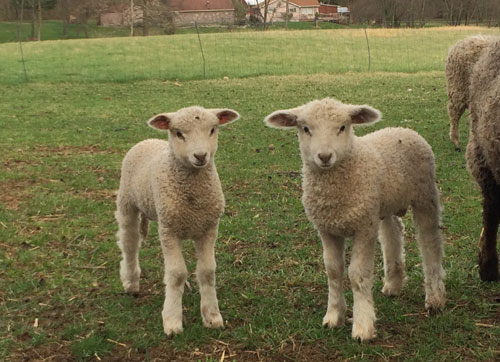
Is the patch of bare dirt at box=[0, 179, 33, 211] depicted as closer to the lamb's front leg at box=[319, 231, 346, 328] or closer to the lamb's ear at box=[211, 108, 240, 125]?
the lamb's ear at box=[211, 108, 240, 125]

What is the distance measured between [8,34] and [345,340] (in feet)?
184

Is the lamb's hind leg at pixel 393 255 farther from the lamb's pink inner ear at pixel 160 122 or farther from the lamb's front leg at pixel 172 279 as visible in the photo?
the lamb's pink inner ear at pixel 160 122

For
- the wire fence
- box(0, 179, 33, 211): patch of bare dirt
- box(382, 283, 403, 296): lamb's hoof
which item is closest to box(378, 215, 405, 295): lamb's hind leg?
box(382, 283, 403, 296): lamb's hoof

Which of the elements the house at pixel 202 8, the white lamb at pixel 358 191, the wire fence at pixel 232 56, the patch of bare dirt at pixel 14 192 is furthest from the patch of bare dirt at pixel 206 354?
the house at pixel 202 8

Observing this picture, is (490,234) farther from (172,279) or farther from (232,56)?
(232,56)

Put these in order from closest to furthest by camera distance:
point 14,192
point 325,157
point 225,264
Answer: point 325,157 → point 225,264 → point 14,192

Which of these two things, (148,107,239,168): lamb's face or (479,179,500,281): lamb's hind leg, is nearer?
(148,107,239,168): lamb's face

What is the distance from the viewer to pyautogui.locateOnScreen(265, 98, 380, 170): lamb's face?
3475 mm

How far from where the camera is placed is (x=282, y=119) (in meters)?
3.77

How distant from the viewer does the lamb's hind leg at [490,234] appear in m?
4.40

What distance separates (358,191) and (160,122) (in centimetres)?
149

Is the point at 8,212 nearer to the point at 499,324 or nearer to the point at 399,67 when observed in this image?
the point at 499,324

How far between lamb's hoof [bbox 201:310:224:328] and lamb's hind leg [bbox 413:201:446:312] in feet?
5.10

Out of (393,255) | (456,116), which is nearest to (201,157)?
(393,255)
